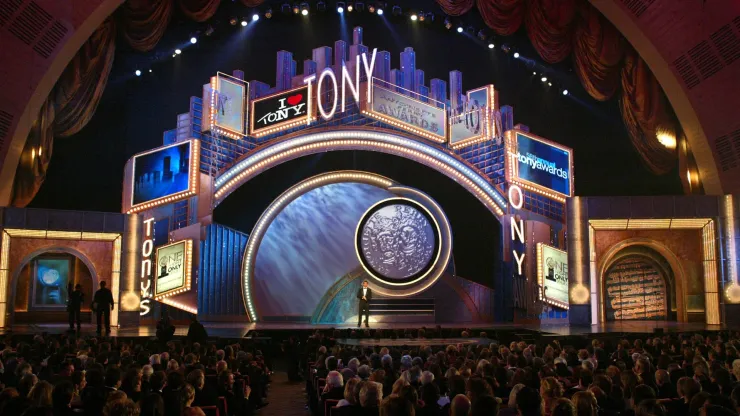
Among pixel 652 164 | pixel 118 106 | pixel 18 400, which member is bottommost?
pixel 18 400

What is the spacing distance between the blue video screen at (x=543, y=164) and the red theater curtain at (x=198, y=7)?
38.6 ft

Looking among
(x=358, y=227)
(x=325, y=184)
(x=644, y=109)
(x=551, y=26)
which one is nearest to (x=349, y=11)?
(x=325, y=184)

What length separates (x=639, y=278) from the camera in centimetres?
2753

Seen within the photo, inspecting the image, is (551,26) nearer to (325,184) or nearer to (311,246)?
(325,184)

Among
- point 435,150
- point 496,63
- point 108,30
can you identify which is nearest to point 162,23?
point 108,30

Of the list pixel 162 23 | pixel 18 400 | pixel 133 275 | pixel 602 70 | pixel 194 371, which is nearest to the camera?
pixel 18 400

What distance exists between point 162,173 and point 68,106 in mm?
3703

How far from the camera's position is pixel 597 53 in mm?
27141

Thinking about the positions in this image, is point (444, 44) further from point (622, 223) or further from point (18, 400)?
point (18, 400)

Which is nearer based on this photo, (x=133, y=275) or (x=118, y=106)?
(x=133, y=275)

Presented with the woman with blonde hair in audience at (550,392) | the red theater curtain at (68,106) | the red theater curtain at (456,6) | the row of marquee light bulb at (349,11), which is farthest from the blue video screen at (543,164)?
the woman with blonde hair in audience at (550,392)

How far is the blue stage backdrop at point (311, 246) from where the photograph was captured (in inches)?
1128

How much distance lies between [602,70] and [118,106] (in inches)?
695

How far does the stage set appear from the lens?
26.3m
